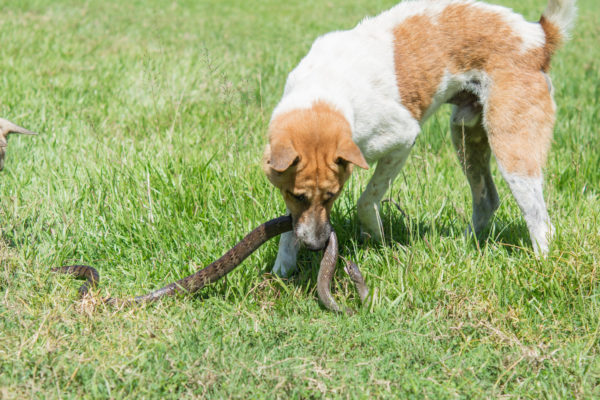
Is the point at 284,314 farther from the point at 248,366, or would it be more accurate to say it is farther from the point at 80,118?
the point at 80,118

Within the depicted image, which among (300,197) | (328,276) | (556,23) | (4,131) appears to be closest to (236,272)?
(328,276)

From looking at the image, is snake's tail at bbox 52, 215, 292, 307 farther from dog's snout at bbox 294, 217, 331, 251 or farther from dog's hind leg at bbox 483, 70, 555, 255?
dog's hind leg at bbox 483, 70, 555, 255

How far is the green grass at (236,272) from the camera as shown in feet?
9.94

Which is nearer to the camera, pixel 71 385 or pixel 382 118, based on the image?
pixel 71 385

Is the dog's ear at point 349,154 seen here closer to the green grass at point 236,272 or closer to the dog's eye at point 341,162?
the dog's eye at point 341,162

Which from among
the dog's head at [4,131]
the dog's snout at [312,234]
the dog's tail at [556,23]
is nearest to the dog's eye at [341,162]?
the dog's snout at [312,234]

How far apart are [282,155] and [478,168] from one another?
2119 mm

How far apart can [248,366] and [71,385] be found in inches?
32.2

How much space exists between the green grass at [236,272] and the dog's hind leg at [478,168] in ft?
0.35

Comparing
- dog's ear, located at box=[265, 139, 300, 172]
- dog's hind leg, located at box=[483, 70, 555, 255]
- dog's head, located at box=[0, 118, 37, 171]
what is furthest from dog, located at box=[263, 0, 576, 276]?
dog's head, located at box=[0, 118, 37, 171]

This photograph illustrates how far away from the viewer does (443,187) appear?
5059mm

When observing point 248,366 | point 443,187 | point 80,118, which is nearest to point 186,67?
point 80,118

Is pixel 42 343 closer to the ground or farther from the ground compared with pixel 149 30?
closer to the ground

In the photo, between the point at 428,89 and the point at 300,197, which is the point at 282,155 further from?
the point at 428,89
